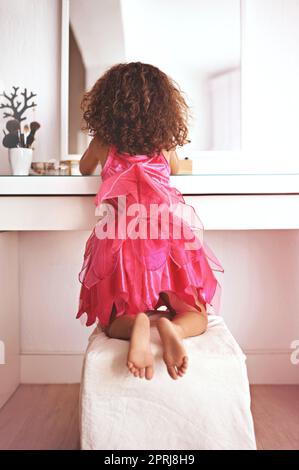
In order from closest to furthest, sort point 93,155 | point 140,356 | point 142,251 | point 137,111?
point 140,356 → point 142,251 → point 137,111 → point 93,155

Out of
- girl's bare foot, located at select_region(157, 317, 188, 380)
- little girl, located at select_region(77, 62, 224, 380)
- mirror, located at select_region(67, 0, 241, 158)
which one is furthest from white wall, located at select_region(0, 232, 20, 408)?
girl's bare foot, located at select_region(157, 317, 188, 380)

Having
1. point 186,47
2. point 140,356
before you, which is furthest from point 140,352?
point 186,47

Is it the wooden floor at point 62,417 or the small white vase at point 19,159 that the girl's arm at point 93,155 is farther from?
the wooden floor at point 62,417

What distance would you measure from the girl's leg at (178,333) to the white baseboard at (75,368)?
3.18 ft

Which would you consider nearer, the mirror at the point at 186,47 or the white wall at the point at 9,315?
the white wall at the point at 9,315

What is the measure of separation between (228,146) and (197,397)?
1.26 meters

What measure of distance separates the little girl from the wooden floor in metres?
0.48

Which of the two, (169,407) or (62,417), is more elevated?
(169,407)

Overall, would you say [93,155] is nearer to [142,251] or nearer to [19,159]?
[19,159]

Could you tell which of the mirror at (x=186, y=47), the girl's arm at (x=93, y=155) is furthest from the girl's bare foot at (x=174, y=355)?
the mirror at (x=186, y=47)

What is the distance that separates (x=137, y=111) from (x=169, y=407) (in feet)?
2.96

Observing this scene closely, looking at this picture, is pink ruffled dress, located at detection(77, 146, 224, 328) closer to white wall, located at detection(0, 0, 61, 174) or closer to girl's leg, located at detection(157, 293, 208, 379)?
girl's leg, located at detection(157, 293, 208, 379)

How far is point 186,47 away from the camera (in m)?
2.17

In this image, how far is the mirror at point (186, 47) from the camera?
216 centimetres
